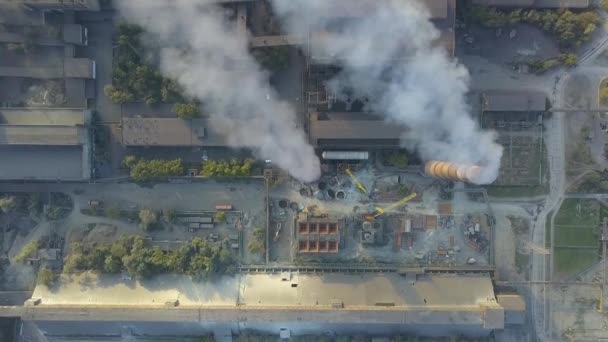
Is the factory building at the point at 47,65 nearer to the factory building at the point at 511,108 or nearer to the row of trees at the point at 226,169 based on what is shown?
the row of trees at the point at 226,169

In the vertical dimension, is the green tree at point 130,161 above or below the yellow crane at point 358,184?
above

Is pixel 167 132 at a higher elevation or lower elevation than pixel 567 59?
lower

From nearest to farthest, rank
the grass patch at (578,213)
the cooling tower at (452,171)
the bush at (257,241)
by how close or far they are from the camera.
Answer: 1. the cooling tower at (452,171)
2. the bush at (257,241)
3. the grass patch at (578,213)

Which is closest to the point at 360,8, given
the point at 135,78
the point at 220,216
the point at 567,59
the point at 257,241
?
the point at 567,59

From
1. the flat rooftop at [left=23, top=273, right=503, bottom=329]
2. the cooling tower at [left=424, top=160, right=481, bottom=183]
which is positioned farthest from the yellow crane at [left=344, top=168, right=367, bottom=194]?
the flat rooftop at [left=23, top=273, right=503, bottom=329]

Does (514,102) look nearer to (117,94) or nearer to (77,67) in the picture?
(117,94)

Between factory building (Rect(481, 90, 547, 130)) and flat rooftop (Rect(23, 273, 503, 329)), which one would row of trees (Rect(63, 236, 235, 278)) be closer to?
flat rooftop (Rect(23, 273, 503, 329))

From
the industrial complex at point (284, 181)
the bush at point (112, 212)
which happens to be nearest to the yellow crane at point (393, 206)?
the industrial complex at point (284, 181)
